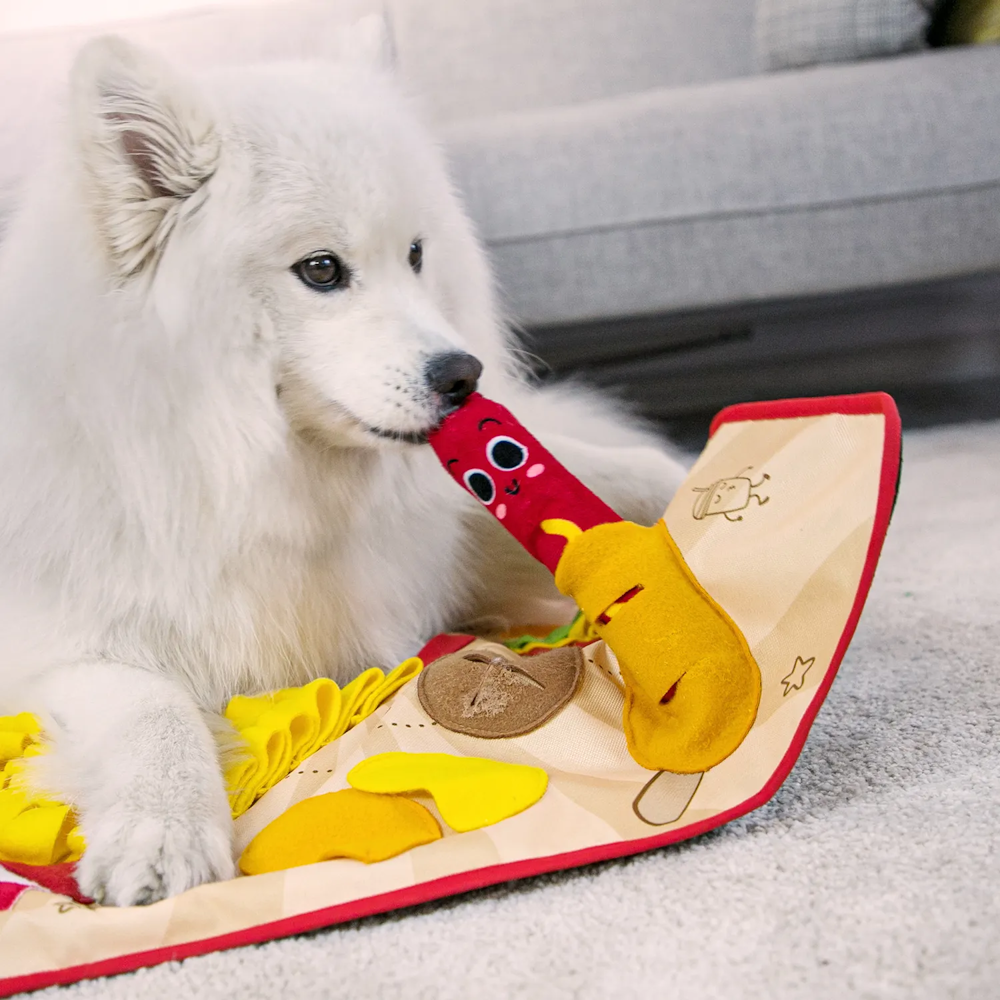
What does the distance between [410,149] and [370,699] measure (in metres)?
0.65

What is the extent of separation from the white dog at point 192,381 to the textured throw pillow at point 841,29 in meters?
1.66

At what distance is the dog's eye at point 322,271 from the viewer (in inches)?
41.3

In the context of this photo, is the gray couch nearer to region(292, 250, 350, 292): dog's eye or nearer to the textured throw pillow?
the textured throw pillow

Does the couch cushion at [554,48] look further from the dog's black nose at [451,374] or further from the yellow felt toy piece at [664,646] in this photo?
the yellow felt toy piece at [664,646]

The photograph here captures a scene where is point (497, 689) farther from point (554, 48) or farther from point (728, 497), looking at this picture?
point (554, 48)

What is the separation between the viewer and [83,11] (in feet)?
10.4

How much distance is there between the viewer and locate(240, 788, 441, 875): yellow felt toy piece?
2.58 feet

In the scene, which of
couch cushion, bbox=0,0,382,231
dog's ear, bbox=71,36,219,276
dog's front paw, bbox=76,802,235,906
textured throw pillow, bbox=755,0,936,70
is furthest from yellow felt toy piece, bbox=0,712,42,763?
textured throw pillow, bbox=755,0,936,70

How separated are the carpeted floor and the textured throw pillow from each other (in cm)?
196

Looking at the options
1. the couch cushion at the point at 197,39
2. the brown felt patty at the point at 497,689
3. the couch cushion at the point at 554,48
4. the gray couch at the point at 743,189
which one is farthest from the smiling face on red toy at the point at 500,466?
the couch cushion at the point at 554,48

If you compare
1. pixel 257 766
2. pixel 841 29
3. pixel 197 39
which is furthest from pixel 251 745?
pixel 197 39

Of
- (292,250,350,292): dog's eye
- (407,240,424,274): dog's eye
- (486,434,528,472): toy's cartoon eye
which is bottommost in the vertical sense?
(486,434,528,472): toy's cartoon eye

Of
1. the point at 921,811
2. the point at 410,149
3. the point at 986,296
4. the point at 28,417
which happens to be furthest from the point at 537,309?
the point at 986,296

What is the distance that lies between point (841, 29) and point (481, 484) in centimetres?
190
